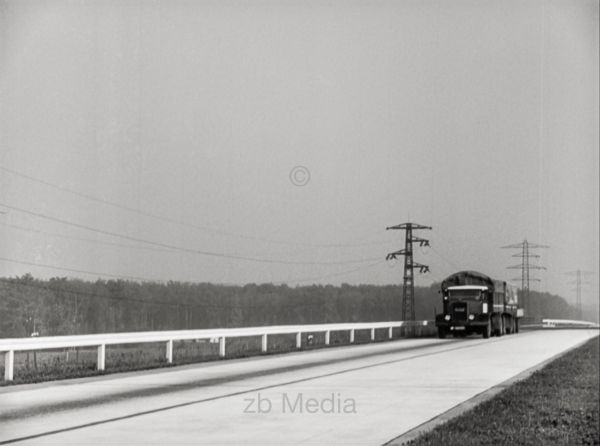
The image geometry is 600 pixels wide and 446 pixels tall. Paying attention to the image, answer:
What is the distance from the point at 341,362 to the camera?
26.0 meters

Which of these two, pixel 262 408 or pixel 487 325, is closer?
pixel 262 408

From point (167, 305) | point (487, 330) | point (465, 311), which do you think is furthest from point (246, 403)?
point (167, 305)

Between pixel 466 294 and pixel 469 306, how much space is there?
2.59ft

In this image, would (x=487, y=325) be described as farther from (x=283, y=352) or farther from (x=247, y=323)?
(x=247, y=323)

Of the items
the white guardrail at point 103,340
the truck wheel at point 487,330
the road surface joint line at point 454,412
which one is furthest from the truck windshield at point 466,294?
the road surface joint line at point 454,412

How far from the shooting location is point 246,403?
48.5 feet

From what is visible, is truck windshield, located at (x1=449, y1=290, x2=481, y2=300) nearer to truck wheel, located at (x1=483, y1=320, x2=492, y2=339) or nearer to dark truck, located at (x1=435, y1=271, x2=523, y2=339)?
dark truck, located at (x1=435, y1=271, x2=523, y2=339)

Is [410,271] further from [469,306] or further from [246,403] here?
[246,403]

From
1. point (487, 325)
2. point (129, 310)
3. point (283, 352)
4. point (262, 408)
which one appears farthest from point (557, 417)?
point (129, 310)

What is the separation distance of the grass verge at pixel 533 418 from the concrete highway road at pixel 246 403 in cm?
Answer: 60

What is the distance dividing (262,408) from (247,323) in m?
113

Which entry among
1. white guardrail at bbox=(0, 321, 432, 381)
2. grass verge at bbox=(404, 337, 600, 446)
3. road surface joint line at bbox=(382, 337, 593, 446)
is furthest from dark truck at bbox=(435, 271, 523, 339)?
grass verge at bbox=(404, 337, 600, 446)

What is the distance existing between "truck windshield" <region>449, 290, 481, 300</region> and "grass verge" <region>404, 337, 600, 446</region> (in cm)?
2714

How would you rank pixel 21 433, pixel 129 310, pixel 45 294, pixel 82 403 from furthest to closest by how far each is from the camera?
1. pixel 129 310
2. pixel 45 294
3. pixel 82 403
4. pixel 21 433
